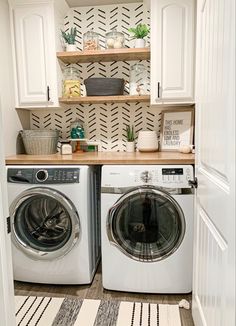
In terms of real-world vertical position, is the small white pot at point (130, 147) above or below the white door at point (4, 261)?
above

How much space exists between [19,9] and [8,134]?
1086 mm

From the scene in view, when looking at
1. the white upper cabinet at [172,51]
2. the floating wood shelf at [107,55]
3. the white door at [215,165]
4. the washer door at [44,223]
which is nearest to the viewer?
the white door at [215,165]

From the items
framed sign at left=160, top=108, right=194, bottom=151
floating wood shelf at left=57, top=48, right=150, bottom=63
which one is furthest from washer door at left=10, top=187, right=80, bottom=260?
floating wood shelf at left=57, top=48, right=150, bottom=63

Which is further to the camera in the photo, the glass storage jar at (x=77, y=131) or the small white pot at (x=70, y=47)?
the glass storage jar at (x=77, y=131)

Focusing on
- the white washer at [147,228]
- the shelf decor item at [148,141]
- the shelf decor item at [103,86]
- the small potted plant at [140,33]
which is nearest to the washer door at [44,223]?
the white washer at [147,228]

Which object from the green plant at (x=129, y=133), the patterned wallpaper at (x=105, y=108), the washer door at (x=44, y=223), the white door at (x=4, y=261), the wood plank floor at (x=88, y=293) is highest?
the patterned wallpaper at (x=105, y=108)

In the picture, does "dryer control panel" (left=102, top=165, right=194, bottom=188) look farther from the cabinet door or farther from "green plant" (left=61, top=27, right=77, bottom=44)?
"green plant" (left=61, top=27, right=77, bottom=44)

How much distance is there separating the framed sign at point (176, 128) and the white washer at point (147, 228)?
0.64m

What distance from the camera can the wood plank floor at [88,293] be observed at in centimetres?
202

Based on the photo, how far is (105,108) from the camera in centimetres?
272

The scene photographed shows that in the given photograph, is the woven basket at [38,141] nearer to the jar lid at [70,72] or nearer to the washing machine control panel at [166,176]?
the jar lid at [70,72]

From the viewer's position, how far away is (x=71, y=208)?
2002 millimetres

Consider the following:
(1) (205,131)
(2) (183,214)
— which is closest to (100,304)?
(2) (183,214)

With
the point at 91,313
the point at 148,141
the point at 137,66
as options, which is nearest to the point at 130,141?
the point at 148,141
